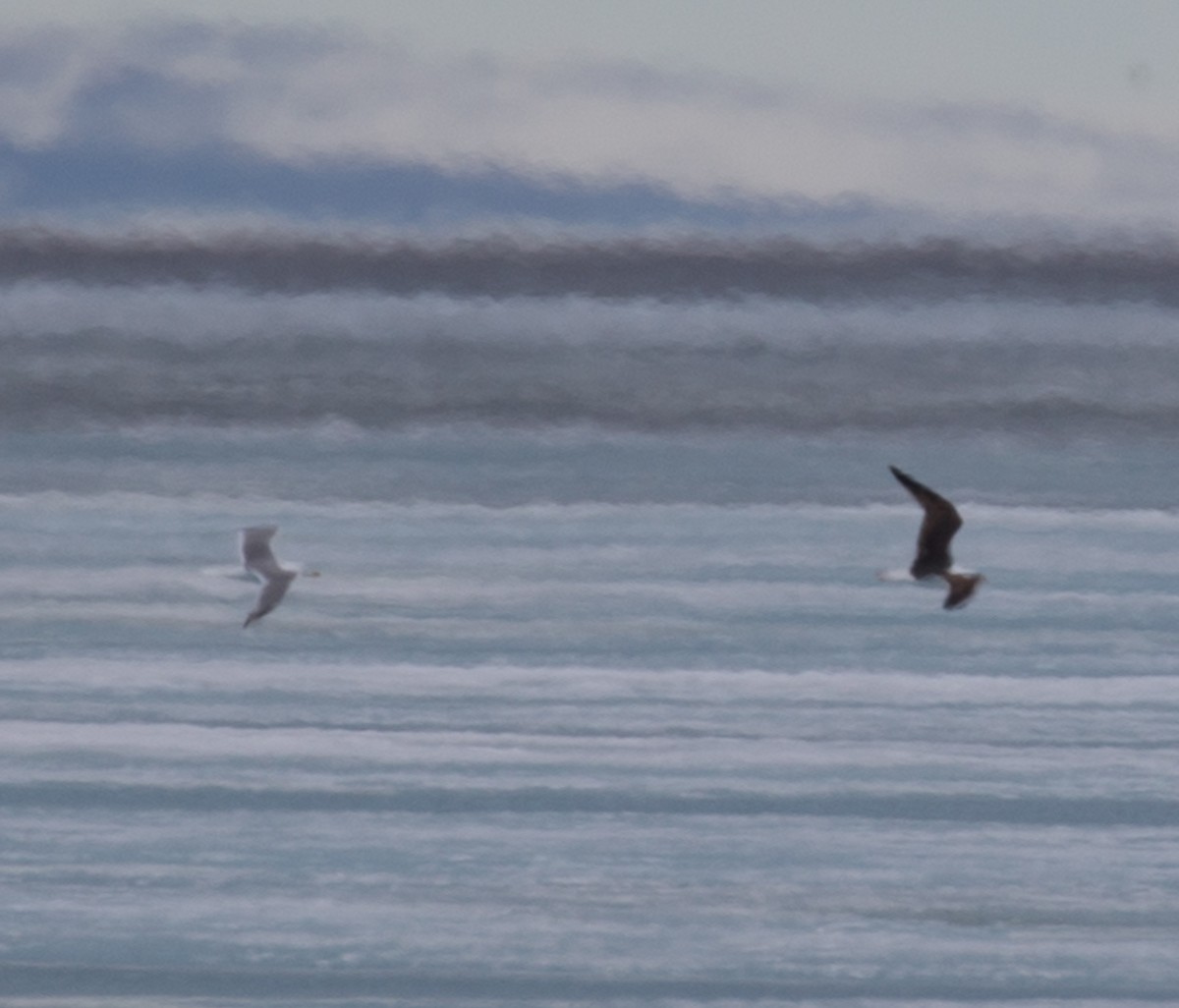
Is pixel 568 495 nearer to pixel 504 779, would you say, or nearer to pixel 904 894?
pixel 504 779

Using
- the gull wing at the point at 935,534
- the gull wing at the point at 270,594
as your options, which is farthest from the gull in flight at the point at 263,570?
the gull wing at the point at 935,534

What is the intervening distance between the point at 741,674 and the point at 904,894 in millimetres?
858

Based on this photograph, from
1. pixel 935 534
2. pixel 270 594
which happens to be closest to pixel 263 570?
pixel 270 594

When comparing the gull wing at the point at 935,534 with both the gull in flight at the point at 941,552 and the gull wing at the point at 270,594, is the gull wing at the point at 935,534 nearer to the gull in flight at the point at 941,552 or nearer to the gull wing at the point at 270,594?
the gull in flight at the point at 941,552

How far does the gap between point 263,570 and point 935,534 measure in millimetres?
1570

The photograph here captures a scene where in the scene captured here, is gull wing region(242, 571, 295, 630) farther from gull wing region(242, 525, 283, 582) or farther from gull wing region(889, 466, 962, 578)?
gull wing region(889, 466, 962, 578)

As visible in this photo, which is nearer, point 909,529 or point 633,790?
point 633,790

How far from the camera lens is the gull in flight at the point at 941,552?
21.3 feet

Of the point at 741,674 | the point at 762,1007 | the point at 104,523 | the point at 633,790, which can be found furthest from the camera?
the point at 104,523

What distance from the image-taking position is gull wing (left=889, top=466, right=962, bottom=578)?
21.2ft

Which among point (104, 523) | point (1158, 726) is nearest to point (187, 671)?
point (104, 523)

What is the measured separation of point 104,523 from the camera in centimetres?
699

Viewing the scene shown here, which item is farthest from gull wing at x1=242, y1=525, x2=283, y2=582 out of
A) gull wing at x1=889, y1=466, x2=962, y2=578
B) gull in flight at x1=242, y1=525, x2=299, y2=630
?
gull wing at x1=889, y1=466, x2=962, y2=578

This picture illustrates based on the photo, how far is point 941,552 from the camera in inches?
259
